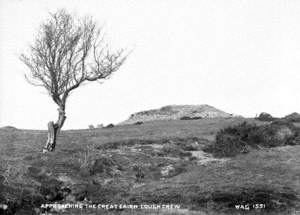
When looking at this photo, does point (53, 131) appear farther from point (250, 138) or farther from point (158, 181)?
point (250, 138)

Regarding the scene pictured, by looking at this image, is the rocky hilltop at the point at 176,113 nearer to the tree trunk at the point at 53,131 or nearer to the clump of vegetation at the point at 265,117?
the clump of vegetation at the point at 265,117

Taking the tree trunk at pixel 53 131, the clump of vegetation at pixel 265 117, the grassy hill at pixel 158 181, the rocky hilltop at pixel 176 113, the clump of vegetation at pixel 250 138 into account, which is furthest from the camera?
the rocky hilltop at pixel 176 113

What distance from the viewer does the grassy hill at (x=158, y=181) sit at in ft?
42.7

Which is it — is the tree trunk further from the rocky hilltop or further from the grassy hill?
the rocky hilltop

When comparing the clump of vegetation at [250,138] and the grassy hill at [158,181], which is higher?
the clump of vegetation at [250,138]

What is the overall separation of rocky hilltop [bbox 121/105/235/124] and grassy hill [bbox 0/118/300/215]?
107 feet

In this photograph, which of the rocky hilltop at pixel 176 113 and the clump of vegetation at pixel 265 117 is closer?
the clump of vegetation at pixel 265 117

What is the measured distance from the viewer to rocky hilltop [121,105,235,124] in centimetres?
5647

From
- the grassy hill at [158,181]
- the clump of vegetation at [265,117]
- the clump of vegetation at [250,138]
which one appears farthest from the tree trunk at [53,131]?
the clump of vegetation at [265,117]

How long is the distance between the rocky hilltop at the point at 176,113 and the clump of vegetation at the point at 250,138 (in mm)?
27897

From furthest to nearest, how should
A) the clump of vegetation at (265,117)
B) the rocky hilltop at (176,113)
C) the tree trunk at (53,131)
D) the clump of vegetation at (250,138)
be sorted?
the rocky hilltop at (176,113) < the clump of vegetation at (265,117) < the clump of vegetation at (250,138) < the tree trunk at (53,131)

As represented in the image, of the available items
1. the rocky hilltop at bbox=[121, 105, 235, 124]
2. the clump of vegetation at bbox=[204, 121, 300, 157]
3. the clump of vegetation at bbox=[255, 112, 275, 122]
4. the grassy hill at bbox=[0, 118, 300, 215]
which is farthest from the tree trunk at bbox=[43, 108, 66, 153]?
the rocky hilltop at bbox=[121, 105, 235, 124]

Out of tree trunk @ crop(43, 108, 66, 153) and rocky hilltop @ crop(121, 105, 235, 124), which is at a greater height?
rocky hilltop @ crop(121, 105, 235, 124)

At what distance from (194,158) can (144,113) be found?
38936 millimetres
